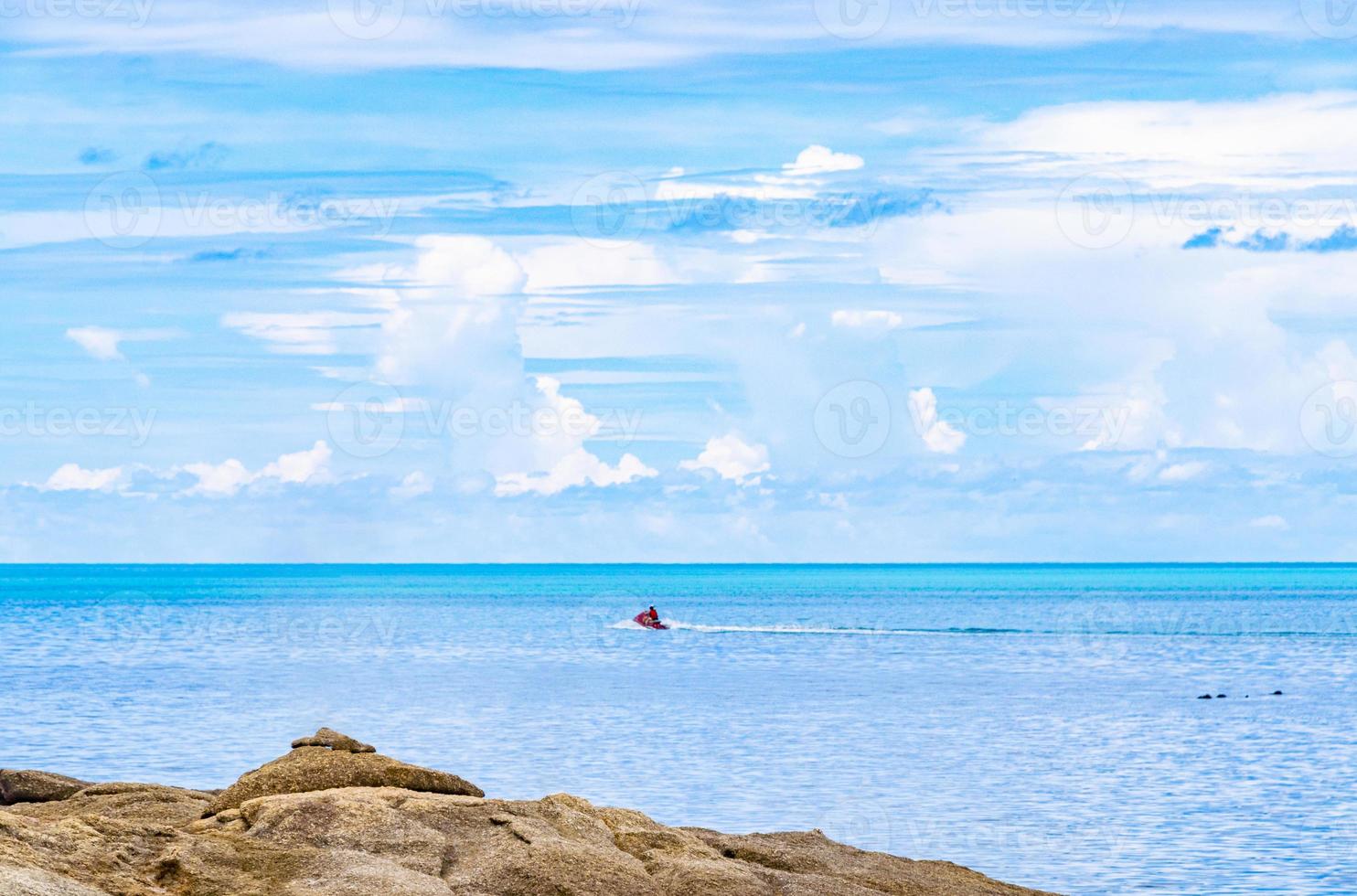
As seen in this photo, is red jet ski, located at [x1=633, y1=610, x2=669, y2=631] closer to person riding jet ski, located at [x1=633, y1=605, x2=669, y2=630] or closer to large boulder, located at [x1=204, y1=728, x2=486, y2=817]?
person riding jet ski, located at [x1=633, y1=605, x2=669, y2=630]

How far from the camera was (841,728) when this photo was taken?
45312 millimetres

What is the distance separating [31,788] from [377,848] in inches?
260

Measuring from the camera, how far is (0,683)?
2437 inches

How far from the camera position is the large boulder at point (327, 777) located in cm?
1549

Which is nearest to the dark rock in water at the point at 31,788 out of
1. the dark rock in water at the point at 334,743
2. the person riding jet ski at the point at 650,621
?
the dark rock in water at the point at 334,743

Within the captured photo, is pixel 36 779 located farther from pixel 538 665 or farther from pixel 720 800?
pixel 538 665

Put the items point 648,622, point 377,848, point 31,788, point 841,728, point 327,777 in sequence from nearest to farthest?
1. point 377,848
2. point 327,777
3. point 31,788
4. point 841,728
5. point 648,622

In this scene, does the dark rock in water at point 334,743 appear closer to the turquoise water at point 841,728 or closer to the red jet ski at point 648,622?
the turquoise water at point 841,728

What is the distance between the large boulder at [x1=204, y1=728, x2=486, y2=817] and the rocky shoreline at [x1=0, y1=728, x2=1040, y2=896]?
0.06 ft

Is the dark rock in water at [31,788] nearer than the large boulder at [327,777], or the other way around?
the large boulder at [327,777]

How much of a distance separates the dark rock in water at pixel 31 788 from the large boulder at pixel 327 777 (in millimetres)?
3321

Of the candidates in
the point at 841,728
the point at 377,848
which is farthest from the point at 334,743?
the point at 841,728
